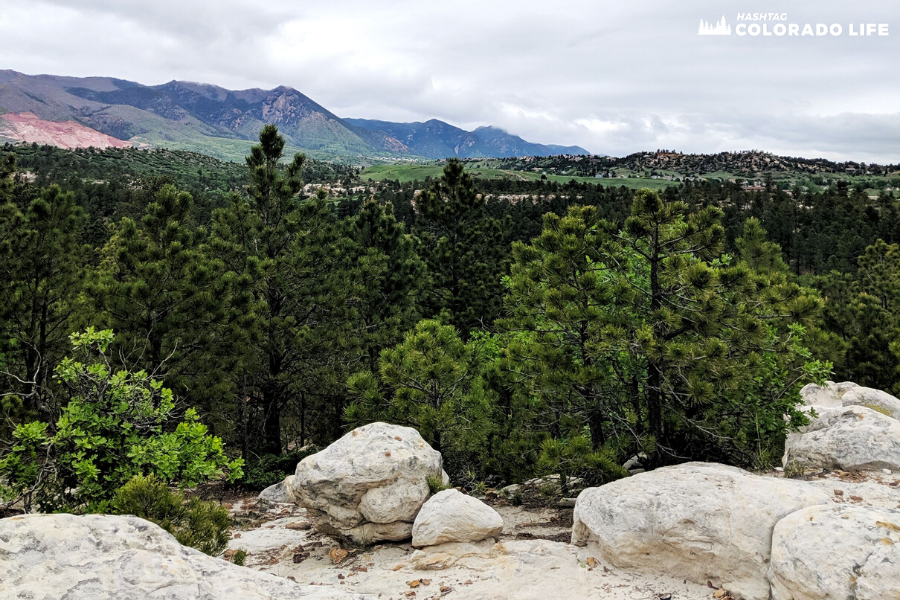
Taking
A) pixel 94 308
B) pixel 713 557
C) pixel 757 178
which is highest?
pixel 757 178

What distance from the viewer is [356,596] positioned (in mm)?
4410

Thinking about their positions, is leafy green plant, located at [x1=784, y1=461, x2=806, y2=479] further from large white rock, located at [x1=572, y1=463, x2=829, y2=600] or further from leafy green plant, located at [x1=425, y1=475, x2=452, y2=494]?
leafy green plant, located at [x1=425, y1=475, x2=452, y2=494]

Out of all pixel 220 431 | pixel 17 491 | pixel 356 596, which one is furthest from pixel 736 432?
pixel 220 431

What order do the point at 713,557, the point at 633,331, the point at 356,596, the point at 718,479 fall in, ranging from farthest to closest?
the point at 633,331
the point at 718,479
the point at 713,557
the point at 356,596

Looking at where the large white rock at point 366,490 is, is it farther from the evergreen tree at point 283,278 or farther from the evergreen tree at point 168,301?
the evergreen tree at point 283,278

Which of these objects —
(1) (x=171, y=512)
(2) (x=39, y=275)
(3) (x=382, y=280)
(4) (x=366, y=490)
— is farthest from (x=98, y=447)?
(3) (x=382, y=280)

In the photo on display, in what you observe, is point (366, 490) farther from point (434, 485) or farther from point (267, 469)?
point (267, 469)

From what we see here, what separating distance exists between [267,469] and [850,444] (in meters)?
16.0

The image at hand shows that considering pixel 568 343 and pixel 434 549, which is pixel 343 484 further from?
pixel 568 343

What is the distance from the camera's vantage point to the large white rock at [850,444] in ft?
28.8

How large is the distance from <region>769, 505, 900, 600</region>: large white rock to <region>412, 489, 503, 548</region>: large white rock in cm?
416

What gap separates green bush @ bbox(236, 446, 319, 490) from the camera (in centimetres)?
1587

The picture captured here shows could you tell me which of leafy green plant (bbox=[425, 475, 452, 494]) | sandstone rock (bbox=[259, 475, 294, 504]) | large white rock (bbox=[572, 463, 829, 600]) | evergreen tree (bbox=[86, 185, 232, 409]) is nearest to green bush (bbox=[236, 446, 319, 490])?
sandstone rock (bbox=[259, 475, 294, 504])

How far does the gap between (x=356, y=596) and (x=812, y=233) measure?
73.6 metres
